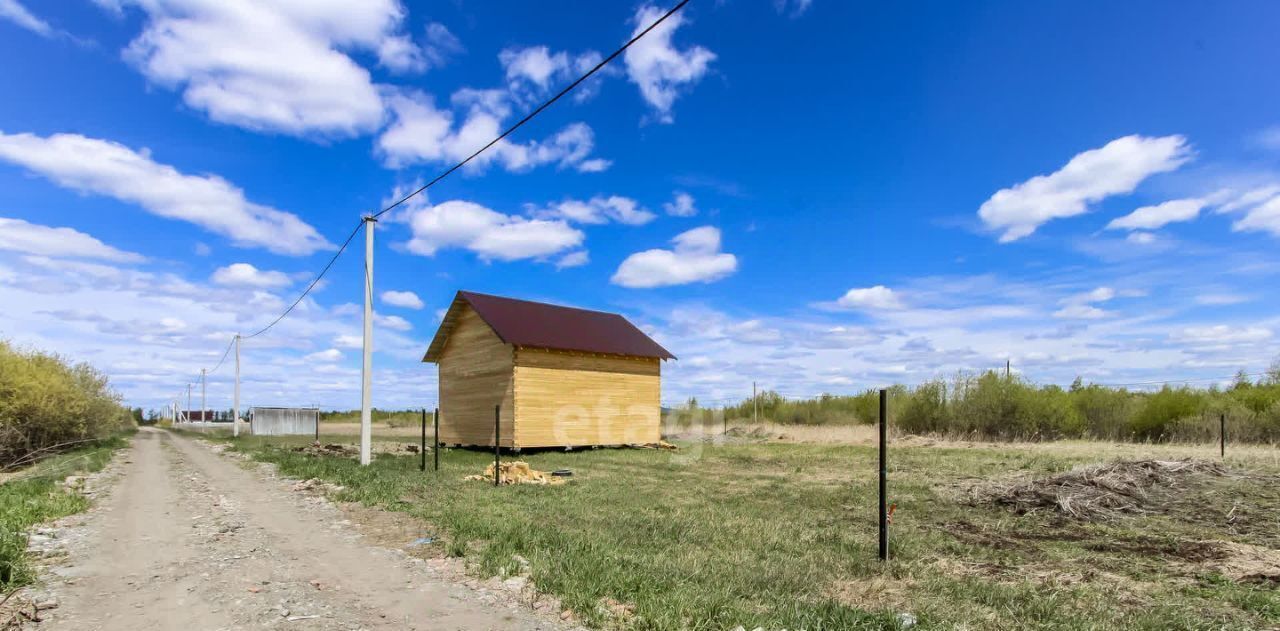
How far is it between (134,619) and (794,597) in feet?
16.8

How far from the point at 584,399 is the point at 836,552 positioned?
1778cm

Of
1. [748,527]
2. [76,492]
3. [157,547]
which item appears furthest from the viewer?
[76,492]

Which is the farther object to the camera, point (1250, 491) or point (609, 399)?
point (609, 399)

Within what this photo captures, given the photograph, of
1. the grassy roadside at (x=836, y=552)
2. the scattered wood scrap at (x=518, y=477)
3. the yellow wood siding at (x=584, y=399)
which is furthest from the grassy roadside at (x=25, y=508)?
the yellow wood siding at (x=584, y=399)

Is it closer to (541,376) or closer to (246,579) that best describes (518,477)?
(246,579)

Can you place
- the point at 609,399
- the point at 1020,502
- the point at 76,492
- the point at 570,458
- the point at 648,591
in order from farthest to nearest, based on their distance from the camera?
the point at 609,399 → the point at 570,458 → the point at 76,492 → the point at 1020,502 → the point at 648,591

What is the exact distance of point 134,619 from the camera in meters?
5.00

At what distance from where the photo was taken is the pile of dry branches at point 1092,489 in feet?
33.9

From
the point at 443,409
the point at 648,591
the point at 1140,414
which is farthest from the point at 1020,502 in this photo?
the point at 1140,414

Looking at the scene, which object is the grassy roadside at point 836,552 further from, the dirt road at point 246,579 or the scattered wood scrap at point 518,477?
the dirt road at point 246,579

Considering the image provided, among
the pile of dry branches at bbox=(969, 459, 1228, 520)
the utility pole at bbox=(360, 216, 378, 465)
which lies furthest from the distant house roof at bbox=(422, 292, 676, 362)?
the pile of dry branches at bbox=(969, 459, 1228, 520)

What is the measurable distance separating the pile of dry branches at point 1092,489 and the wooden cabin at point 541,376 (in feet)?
47.5

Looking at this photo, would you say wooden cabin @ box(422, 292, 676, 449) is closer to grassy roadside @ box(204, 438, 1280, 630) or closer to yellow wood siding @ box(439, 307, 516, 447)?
yellow wood siding @ box(439, 307, 516, 447)

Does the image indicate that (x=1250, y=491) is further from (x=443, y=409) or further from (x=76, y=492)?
(x=443, y=409)
